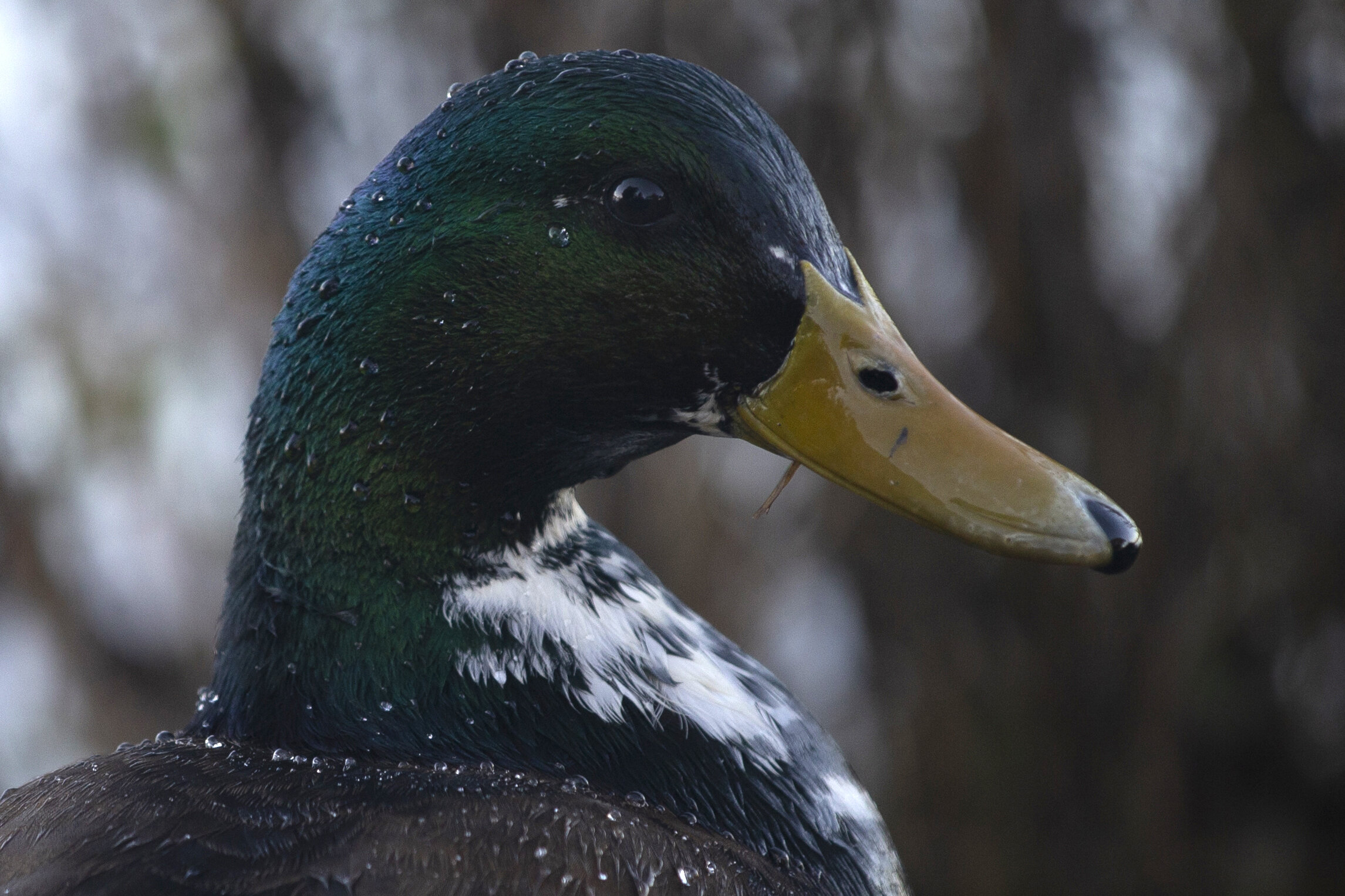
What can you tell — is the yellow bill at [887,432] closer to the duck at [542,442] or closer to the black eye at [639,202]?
the duck at [542,442]

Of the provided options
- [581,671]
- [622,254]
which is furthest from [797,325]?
[581,671]

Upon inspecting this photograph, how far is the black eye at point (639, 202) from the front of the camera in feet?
3.95

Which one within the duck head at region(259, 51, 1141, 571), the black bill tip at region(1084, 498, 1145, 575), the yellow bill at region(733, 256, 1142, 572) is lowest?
the black bill tip at region(1084, 498, 1145, 575)

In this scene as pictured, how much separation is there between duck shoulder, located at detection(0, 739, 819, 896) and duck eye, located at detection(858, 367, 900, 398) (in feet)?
1.47

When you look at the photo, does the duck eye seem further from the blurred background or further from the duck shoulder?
the blurred background

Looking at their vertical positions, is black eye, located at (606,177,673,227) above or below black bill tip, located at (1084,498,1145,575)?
above

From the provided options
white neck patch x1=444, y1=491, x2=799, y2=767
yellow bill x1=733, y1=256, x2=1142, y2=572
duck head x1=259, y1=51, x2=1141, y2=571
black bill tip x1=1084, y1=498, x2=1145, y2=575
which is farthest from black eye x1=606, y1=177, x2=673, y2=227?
black bill tip x1=1084, y1=498, x2=1145, y2=575

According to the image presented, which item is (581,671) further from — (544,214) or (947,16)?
(947,16)

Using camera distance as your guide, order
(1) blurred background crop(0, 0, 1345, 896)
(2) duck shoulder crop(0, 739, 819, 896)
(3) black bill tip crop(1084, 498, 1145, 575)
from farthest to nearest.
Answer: (1) blurred background crop(0, 0, 1345, 896) < (3) black bill tip crop(1084, 498, 1145, 575) < (2) duck shoulder crop(0, 739, 819, 896)

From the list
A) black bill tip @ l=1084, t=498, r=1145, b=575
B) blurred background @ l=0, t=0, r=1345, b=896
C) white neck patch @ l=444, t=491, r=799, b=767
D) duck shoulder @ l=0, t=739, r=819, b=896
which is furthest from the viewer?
blurred background @ l=0, t=0, r=1345, b=896

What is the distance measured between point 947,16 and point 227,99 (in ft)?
6.17

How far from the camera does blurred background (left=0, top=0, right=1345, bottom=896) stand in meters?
3.19

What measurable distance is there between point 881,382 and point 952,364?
7.06 feet

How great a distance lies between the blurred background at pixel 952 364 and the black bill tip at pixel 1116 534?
2.09 metres
